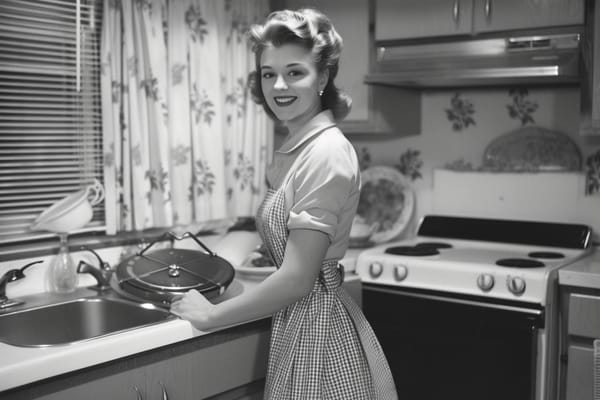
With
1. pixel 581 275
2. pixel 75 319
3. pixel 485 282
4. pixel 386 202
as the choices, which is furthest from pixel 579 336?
pixel 75 319

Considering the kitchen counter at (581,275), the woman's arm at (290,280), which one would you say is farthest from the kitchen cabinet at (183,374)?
the kitchen counter at (581,275)

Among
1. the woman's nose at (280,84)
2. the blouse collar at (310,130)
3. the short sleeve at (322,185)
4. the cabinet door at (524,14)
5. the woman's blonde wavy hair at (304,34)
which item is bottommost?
the short sleeve at (322,185)

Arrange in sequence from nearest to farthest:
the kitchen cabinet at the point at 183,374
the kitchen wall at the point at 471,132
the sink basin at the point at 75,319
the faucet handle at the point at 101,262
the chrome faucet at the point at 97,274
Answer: the kitchen cabinet at the point at 183,374, the sink basin at the point at 75,319, the chrome faucet at the point at 97,274, the faucet handle at the point at 101,262, the kitchen wall at the point at 471,132

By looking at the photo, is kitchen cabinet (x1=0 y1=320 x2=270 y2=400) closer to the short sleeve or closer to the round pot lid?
the round pot lid

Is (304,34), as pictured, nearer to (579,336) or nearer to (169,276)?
(169,276)

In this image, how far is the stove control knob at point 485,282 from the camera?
7.55 feet

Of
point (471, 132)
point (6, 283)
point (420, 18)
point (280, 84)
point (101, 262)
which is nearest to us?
point (280, 84)

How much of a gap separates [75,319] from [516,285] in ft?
4.50

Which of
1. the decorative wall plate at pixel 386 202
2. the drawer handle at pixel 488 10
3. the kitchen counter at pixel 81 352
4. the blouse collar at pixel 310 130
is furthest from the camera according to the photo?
the decorative wall plate at pixel 386 202

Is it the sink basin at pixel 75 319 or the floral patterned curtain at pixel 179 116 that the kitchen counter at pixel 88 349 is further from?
the floral patterned curtain at pixel 179 116

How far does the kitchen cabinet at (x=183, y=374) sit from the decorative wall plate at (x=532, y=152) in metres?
1.34

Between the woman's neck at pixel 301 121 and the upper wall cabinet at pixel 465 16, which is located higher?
the upper wall cabinet at pixel 465 16

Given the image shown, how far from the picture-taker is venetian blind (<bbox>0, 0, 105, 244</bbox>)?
224 centimetres

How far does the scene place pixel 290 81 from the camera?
1677 millimetres
